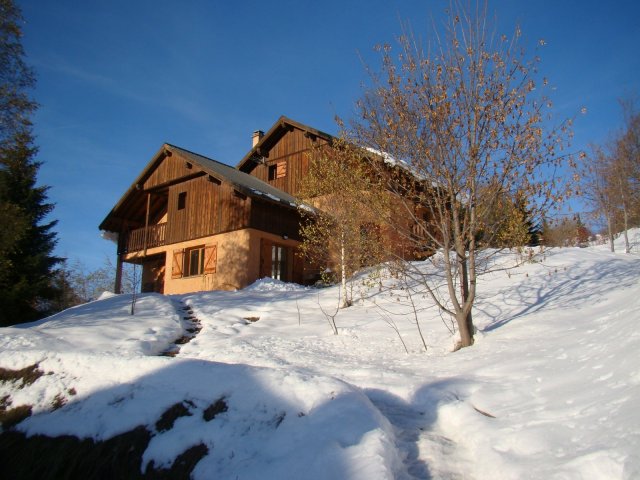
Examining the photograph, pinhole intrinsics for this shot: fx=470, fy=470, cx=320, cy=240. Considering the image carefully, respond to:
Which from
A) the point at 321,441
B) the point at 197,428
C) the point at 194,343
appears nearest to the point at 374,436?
the point at 321,441

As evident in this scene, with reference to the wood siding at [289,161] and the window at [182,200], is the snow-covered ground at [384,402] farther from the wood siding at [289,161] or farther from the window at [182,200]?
the wood siding at [289,161]

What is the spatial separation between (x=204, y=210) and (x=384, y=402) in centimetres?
1602

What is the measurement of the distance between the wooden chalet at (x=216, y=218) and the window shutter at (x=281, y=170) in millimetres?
50

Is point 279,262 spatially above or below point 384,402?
above

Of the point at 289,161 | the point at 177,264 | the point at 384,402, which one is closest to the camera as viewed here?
the point at 384,402

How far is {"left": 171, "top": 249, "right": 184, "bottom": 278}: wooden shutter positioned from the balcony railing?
4.06ft

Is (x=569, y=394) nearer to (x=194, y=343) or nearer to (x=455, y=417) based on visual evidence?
(x=455, y=417)

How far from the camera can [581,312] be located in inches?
325

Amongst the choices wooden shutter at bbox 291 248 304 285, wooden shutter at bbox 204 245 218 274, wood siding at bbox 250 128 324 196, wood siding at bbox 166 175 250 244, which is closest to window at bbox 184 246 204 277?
wooden shutter at bbox 204 245 218 274

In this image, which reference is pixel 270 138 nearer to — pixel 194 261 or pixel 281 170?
pixel 281 170

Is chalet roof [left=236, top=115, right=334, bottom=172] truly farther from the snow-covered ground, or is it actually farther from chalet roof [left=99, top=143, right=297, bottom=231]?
the snow-covered ground

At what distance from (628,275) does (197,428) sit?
37.1 feet

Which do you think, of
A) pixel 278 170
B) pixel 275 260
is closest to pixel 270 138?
pixel 278 170

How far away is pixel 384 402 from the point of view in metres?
5.55
